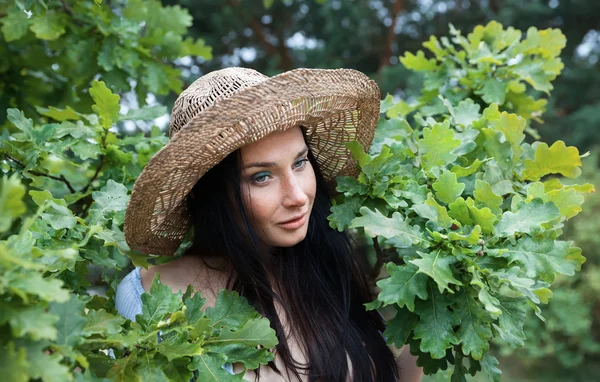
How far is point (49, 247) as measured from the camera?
1.34 m

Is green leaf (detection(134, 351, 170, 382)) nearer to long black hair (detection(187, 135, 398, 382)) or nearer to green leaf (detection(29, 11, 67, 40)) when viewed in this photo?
long black hair (detection(187, 135, 398, 382))

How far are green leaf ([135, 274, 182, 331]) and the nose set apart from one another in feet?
1.15

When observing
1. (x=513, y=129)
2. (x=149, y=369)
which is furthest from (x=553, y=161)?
(x=149, y=369)

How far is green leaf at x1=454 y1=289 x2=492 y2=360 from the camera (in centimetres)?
132

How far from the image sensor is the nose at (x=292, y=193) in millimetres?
1468

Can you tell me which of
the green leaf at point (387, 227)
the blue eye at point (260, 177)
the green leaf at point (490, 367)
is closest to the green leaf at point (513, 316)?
the green leaf at point (490, 367)

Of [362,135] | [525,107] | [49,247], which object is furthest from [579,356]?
[49,247]

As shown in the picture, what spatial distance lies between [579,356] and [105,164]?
671 cm

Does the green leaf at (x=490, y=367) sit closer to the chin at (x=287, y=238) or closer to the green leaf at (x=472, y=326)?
the green leaf at (x=472, y=326)

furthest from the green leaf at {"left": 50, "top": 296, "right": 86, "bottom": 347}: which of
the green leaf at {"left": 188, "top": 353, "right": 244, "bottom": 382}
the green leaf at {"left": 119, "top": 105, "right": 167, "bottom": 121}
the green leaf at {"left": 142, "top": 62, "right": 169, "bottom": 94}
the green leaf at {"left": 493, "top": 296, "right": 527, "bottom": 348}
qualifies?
the green leaf at {"left": 142, "top": 62, "right": 169, "bottom": 94}

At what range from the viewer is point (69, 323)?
3.35 feet

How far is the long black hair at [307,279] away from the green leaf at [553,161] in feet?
1.76

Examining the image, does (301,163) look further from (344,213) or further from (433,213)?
(433,213)

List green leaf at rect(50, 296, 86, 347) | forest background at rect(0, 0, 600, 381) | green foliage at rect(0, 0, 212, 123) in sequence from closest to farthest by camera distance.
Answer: green leaf at rect(50, 296, 86, 347), green foliage at rect(0, 0, 212, 123), forest background at rect(0, 0, 600, 381)
